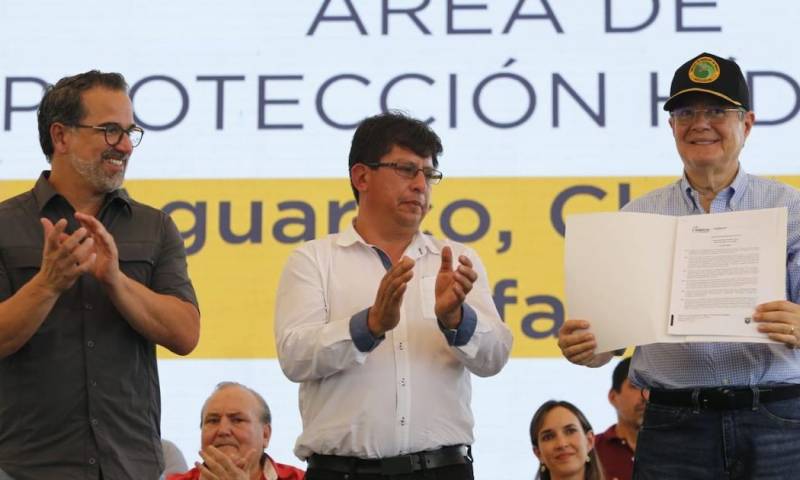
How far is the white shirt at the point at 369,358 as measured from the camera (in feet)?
9.44

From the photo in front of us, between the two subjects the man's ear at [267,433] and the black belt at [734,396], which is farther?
the man's ear at [267,433]

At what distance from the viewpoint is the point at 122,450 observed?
8.86 feet

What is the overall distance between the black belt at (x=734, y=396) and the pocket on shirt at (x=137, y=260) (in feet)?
4.10

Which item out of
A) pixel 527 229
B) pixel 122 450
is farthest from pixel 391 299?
pixel 527 229

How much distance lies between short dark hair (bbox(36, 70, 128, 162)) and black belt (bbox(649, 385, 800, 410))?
4.90 ft

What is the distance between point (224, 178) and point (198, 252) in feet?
0.99

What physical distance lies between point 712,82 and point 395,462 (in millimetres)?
1141

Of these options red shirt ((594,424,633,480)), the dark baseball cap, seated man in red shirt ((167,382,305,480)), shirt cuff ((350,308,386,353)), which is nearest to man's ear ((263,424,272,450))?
seated man in red shirt ((167,382,305,480))

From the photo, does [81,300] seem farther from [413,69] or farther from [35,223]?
[413,69]

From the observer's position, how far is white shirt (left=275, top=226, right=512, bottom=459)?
2.88m

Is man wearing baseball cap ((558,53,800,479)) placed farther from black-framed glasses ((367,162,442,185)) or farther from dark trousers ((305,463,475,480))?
black-framed glasses ((367,162,442,185))

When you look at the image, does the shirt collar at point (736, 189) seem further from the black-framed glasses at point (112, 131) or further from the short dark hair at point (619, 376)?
the short dark hair at point (619, 376)

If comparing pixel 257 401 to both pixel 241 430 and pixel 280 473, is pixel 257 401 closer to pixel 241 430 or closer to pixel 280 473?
pixel 241 430

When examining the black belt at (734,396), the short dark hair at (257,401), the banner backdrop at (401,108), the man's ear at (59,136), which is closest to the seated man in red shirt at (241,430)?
the short dark hair at (257,401)
